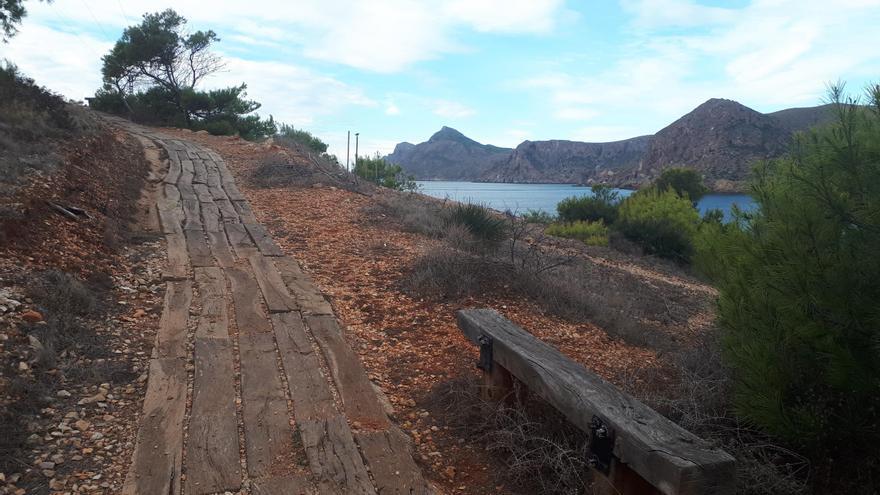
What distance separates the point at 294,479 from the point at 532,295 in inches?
155

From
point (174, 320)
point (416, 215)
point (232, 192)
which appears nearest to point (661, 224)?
point (416, 215)

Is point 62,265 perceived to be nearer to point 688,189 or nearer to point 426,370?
point 426,370

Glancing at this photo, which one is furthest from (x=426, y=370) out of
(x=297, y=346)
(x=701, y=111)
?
(x=701, y=111)

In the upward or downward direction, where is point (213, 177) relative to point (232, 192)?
upward

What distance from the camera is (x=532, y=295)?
22.1ft

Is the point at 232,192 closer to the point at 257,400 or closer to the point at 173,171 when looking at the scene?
the point at 173,171

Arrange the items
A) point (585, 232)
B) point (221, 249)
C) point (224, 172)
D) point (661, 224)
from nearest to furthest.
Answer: point (221, 249) → point (224, 172) → point (661, 224) → point (585, 232)

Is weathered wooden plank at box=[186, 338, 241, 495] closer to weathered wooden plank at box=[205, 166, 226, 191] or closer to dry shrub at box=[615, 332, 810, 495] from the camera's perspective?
dry shrub at box=[615, 332, 810, 495]

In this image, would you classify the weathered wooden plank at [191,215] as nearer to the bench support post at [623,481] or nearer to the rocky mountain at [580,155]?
the bench support post at [623,481]

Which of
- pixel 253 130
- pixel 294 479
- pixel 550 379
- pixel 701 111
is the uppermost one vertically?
pixel 701 111

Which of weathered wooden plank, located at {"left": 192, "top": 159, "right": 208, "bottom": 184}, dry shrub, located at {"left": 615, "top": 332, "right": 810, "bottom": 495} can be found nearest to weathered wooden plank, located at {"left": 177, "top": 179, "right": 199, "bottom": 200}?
weathered wooden plank, located at {"left": 192, "top": 159, "right": 208, "bottom": 184}

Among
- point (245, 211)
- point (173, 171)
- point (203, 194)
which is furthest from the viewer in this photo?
point (173, 171)

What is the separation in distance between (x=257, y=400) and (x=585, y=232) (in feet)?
56.6

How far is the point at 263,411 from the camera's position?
3.96 metres
